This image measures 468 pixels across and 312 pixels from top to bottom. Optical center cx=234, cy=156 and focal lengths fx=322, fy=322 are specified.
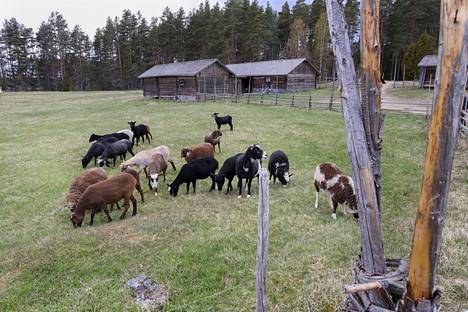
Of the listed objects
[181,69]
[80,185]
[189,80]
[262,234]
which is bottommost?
→ [80,185]

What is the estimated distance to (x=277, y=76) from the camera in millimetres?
41781

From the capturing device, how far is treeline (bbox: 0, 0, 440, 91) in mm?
54188

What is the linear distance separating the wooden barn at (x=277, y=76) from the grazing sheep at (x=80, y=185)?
3389 centimetres

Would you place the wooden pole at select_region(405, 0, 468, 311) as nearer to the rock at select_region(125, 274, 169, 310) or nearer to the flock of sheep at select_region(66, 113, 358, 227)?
the rock at select_region(125, 274, 169, 310)

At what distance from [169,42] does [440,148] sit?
65304 mm

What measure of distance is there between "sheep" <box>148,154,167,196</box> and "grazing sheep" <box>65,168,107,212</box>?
A: 141 centimetres

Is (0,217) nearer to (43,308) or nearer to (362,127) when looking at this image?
(43,308)

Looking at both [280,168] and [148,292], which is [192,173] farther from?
[148,292]

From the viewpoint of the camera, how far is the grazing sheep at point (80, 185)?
27.6 ft

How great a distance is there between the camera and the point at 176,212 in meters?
7.98

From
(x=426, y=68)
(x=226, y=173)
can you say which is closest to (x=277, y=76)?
(x=426, y=68)

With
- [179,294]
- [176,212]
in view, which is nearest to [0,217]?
[176,212]

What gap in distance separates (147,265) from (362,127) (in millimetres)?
4302

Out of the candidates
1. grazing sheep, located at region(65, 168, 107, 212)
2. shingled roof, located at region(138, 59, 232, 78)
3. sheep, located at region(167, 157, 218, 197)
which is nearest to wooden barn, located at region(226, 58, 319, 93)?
shingled roof, located at region(138, 59, 232, 78)
